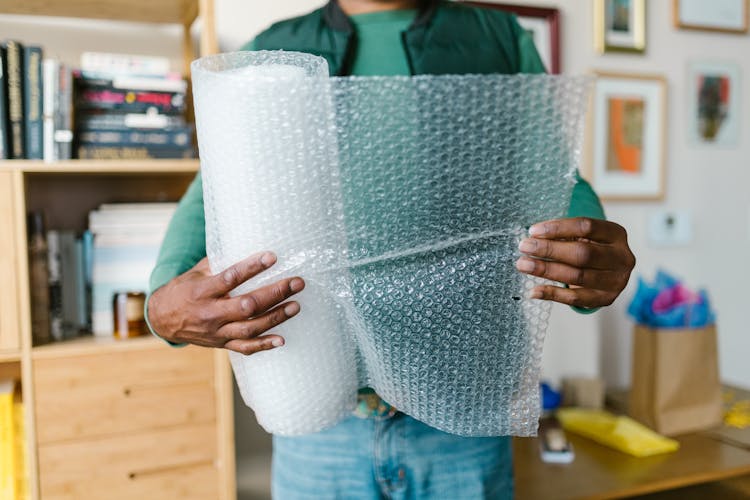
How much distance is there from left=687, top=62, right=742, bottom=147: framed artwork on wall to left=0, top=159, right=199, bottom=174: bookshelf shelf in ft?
5.30

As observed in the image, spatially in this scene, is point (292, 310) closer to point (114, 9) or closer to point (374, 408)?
point (374, 408)

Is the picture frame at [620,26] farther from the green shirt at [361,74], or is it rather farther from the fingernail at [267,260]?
the fingernail at [267,260]

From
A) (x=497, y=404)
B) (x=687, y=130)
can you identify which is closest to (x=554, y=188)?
(x=497, y=404)

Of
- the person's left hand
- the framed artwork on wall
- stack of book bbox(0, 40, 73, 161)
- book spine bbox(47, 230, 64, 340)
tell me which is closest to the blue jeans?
the person's left hand

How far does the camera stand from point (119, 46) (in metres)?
1.51

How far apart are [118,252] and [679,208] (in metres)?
1.70

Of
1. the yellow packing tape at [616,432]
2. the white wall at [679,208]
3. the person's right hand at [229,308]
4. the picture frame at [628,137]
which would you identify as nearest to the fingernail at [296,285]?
the person's right hand at [229,308]

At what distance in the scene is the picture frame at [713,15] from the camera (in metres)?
2.01

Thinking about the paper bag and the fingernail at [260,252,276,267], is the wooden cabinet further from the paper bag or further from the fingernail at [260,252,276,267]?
the paper bag

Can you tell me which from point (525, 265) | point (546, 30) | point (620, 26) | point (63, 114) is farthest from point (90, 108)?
point (620, 26)

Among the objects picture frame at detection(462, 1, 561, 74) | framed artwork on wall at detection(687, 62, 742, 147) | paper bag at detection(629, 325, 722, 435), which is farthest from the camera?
framed artwork on wall at detection(687, 62, 742, 147)

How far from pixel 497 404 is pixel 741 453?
1.15 m

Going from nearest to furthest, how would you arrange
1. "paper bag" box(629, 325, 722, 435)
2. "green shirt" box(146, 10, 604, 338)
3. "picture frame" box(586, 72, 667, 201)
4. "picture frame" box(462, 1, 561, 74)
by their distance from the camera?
"green shirt" box(146, 10, 604, 338) → "paper bag" box(629, 325, 722, 435) → "picture frame" box(462, 1, 561, 74) → "picture frame" box(586, 72, 667, 201)

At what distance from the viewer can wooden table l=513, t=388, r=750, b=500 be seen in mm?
1304
